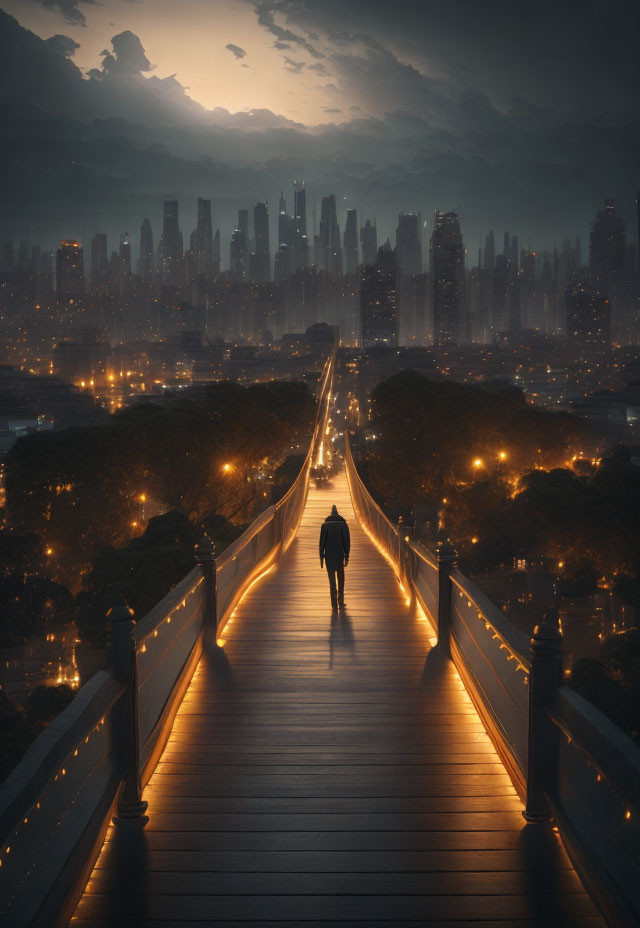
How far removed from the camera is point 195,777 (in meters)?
5.32

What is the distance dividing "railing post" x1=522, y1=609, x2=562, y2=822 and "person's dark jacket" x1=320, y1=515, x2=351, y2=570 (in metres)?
6.82

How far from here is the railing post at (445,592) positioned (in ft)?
28.0

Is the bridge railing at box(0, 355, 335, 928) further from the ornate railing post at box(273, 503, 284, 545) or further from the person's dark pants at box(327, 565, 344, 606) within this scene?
the ornate railing post at box(273, 503, 284, 545)

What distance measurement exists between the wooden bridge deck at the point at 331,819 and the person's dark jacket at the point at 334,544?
3.37m

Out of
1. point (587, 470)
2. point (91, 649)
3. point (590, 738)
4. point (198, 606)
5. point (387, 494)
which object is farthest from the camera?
point (587, 470)

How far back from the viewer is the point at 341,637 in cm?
952

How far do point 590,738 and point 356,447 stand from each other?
67.5 metres

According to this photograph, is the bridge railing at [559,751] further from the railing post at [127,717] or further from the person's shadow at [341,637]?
the railing post at [127,717]

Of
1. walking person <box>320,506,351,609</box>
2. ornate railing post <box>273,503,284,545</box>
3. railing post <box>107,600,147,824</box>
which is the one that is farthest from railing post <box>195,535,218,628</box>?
ornate railing post <box>273,503,284,545</box>

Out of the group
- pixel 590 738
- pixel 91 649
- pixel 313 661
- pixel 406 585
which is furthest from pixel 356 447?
pixel 590 738

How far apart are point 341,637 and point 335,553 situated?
2.19 m

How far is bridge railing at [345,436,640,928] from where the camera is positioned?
3490 mm

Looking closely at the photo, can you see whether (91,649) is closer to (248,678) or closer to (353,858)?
(248,678)

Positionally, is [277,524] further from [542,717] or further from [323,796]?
[542,717]
